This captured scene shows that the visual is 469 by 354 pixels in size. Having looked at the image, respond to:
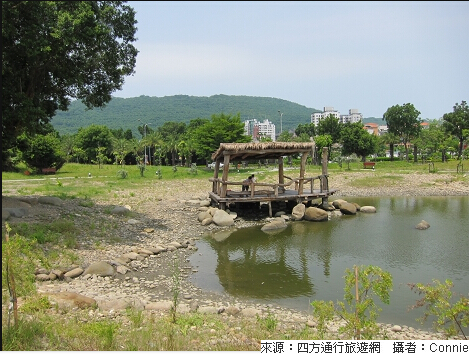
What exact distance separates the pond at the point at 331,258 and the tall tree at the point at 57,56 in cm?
728

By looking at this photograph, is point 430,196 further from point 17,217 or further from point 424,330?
point 17,217

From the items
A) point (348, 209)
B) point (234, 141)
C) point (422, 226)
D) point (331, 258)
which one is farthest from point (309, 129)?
point (331, 258)

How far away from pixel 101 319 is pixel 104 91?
11.2m

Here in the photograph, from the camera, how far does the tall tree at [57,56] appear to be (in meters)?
11.5


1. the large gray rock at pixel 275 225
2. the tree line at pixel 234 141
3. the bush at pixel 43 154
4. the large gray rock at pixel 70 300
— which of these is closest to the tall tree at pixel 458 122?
the tree line at pixel 234 141

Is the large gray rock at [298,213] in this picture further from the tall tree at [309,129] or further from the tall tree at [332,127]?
the tall tree at [309,129]

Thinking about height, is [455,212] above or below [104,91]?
below

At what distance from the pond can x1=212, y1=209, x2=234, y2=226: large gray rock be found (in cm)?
81

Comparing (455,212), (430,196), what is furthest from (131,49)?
(430,196)

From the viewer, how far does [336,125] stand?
61.8 meters

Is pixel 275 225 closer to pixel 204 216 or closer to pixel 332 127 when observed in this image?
pixel 204 216

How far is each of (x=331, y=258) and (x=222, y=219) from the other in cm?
614

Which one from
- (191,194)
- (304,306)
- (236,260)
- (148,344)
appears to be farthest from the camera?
(191,194)

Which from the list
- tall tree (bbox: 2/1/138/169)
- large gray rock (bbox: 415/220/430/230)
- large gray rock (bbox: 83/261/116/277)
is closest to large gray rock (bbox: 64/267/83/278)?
large gray rock (bbox: 83/261/116/277)
